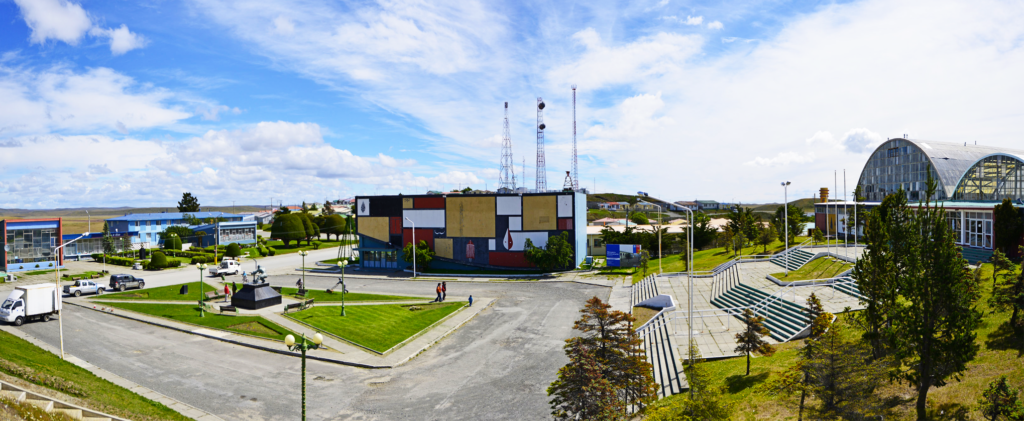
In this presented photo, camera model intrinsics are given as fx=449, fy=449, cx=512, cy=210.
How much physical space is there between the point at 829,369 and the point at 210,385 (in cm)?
2450

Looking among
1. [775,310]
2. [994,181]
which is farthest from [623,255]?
[994,181]

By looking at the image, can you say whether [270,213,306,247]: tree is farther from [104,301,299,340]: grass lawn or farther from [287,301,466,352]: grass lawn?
[287,301,466,352]: grass lawn

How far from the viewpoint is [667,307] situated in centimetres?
3256

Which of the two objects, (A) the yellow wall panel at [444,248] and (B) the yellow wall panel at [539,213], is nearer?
(B) the yellow wall panel at [539,213]

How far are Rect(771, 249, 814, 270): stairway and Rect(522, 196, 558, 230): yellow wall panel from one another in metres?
24.6

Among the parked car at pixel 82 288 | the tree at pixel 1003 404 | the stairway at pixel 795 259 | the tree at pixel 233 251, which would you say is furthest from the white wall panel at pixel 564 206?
the tree at pixel 233 251

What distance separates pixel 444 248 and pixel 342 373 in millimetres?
37744

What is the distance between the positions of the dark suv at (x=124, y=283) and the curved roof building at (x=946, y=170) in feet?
245

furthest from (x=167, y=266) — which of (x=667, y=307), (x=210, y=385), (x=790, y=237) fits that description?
(x=790, y=237)

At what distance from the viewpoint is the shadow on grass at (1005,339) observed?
1659cm

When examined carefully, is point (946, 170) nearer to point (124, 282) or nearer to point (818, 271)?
point (818, 271)

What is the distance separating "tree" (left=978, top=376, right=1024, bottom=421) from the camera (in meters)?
11.3

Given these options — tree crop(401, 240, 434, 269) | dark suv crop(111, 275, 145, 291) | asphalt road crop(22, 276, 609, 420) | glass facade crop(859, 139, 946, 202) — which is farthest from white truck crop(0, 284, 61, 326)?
glass facade crop(859, 139, 946, 202)

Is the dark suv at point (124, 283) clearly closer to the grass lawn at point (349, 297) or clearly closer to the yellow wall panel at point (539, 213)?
the grass lawn at point (349, 297)
